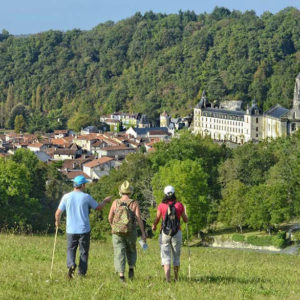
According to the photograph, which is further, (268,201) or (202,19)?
(202,19)

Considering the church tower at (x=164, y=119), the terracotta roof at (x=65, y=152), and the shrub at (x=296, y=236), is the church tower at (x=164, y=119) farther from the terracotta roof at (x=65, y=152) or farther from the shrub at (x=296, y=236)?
the shrub at (x=296, y=236)

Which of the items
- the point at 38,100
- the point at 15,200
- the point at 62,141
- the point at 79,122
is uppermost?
the point at 38,100

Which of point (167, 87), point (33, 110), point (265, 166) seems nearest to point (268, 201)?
point (265, 166)

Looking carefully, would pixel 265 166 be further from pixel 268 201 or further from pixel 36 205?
pixel 36 205

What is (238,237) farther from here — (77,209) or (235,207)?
(77,209)

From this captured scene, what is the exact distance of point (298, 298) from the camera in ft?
30.9

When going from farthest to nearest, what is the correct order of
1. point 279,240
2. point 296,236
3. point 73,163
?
point 73,163
point 279,240
point 296,236

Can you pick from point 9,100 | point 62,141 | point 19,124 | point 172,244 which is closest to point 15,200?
point 172,244

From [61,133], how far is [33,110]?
141ft

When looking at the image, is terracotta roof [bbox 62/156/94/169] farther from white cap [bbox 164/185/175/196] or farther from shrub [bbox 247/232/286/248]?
white cap [bbox 164/185/175/196]

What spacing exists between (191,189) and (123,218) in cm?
2468

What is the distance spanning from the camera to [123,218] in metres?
9.92

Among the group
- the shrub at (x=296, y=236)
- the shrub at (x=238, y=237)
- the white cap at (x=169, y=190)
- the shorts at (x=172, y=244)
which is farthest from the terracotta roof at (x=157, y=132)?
the white cap at (x=169, y=190)

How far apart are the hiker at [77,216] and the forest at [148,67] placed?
93700 millimetres
